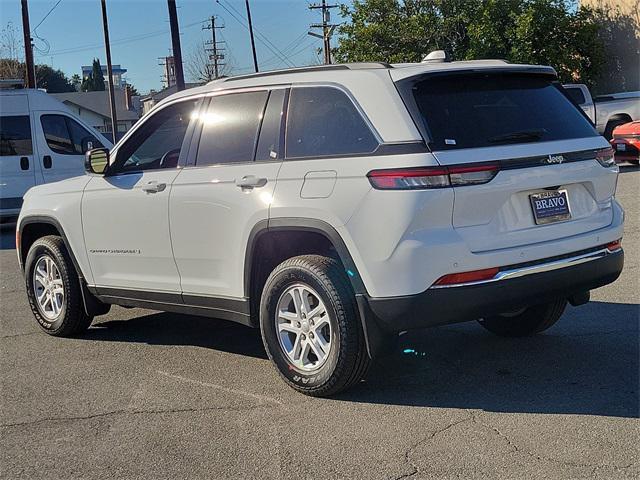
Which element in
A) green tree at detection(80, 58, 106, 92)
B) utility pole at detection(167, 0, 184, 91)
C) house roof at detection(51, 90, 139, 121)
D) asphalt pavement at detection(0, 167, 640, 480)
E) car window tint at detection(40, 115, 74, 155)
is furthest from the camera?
green tree at detection(80, 58, 106, 92)

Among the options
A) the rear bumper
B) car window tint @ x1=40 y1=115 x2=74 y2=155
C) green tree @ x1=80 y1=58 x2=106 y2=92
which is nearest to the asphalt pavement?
the rear bumper

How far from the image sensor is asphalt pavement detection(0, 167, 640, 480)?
3.82 m

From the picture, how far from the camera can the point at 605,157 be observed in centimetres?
491

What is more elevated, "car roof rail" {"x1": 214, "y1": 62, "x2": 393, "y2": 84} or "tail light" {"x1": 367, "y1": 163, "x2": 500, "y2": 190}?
"car roof rail" {"x1": 214, "y1": 62, "x2": 393, "y2": 84}

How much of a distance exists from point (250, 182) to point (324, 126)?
583 mm

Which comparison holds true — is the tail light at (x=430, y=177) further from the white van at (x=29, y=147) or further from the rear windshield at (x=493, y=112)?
the white van at (x=29, y=147)

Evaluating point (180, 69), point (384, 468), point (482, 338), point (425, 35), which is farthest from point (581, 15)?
point (384, 468)

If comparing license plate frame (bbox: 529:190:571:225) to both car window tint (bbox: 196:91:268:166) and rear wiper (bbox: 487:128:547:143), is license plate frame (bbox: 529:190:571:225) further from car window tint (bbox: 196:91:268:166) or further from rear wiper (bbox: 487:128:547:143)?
car window tint (bbox: 196:91:268:166)

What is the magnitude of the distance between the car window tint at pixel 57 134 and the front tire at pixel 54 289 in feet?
29.3

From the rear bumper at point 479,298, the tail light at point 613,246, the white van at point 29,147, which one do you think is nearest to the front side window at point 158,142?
the rear bumper at point 479,298

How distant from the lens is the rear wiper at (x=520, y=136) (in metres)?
4.45

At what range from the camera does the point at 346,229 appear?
4.37 metres

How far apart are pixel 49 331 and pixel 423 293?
3706mm

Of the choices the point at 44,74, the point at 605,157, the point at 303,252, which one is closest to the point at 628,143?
the point at 605,157
